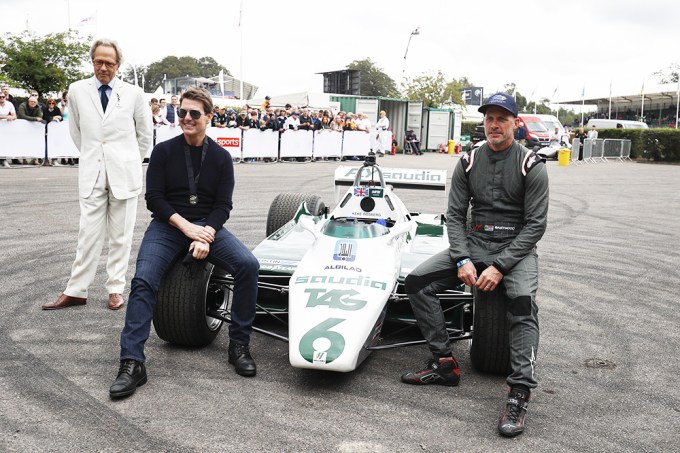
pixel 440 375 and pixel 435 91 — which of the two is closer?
pixel 440 375

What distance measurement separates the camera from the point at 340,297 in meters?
4.06

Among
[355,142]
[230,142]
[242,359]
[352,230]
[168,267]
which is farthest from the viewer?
[355,142]

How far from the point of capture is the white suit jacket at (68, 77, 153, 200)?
Answer: 5.09 metres

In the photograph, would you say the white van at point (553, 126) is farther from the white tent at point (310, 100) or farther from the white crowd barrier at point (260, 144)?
the white crowd barrier at point (260, 144)

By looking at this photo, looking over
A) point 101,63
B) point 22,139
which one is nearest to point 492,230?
point 101,63

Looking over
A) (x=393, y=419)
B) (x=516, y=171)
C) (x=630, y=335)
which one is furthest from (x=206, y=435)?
(x=630, y=335)

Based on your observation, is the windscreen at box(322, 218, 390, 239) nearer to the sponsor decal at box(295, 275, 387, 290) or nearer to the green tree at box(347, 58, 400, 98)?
the sponsor decal at box(295, 275, 387, 290)

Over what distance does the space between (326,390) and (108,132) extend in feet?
8.94

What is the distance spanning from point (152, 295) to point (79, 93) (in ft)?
6.55

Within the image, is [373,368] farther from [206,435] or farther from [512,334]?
[206,435]

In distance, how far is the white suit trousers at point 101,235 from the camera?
516 centimetres

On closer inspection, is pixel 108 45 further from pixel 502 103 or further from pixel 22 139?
pixel 22 139

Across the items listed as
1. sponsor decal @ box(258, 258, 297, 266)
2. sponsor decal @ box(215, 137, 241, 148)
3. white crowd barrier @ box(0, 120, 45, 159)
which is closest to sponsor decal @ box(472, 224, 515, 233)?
sponsor decal @ box(258, 258, 297, 266)

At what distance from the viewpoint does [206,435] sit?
3.23 metres
